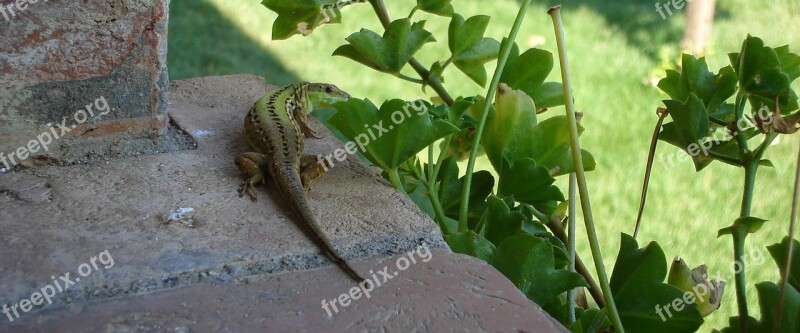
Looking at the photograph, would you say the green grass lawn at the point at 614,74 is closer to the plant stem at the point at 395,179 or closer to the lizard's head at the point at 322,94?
the lizard's head at the point at 322,94

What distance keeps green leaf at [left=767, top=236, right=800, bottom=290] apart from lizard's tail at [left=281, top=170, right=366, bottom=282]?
0.58m

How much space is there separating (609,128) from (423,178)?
2987 mm

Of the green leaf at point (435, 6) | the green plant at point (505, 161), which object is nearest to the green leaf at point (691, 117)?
the green plant at point (505, 161)

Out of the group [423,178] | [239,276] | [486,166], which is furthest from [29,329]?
[486,166]

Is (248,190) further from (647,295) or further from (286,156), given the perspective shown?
(647,295)

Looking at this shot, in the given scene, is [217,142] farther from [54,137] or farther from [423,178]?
[423,178]

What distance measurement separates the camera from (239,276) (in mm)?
1219

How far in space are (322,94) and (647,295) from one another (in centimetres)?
156

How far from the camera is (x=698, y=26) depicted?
4879 mm

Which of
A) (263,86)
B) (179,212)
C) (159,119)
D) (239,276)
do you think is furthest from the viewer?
(263,86)

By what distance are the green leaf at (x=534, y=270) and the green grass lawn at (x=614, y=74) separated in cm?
198

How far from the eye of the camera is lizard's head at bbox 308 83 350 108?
8.46 ft

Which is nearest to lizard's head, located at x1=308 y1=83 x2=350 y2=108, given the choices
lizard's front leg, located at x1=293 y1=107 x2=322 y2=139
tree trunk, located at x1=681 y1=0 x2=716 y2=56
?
lizard's front leg, located at x1=293 y1=107 x2=322 y2=139

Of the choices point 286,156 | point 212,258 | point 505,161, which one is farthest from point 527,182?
point 286,156
